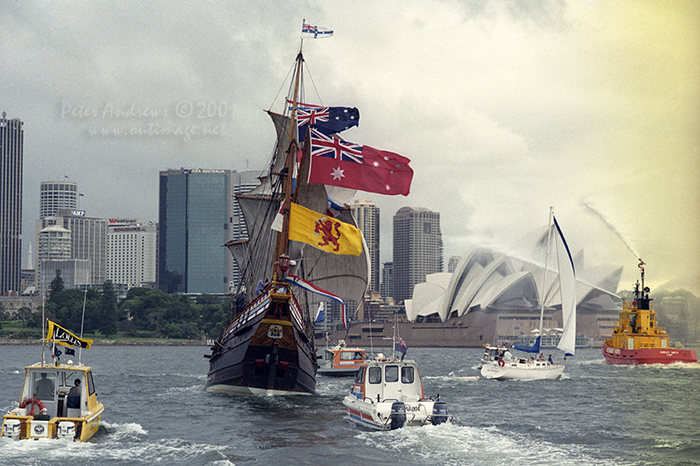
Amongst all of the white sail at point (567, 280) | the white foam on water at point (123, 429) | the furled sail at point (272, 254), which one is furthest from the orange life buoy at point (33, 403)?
the white sail at point (567, 280)

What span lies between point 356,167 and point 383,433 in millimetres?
15934

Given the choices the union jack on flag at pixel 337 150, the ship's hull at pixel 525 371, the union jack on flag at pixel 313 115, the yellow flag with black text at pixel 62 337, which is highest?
the union jack on flag at pixel 313 115

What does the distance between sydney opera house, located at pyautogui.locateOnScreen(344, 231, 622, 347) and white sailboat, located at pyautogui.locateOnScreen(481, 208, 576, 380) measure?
79.2 metres

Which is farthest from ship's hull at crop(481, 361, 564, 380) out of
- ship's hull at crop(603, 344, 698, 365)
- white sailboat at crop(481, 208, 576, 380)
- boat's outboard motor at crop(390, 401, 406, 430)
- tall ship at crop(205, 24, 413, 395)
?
boat's outboard motor at crop(390, 401, 406, 430)

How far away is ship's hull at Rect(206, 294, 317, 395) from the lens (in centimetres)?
4466

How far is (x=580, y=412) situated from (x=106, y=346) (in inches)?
5556

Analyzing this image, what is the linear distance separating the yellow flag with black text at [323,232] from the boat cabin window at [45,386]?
16491 millimetres

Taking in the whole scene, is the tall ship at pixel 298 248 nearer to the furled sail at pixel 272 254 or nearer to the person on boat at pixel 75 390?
the furled sail at pixel 272 254

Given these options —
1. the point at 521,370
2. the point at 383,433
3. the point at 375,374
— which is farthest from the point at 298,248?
the point at 521,370

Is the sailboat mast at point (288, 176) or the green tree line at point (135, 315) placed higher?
the sailboat mast at point (288, 176)

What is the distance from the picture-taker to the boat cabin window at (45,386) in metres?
28.2

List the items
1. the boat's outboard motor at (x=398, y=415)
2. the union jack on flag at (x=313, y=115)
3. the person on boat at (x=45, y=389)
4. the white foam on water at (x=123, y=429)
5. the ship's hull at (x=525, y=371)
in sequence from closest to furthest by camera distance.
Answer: the person on boat at (x=45, y=389)
the boat's outboard motor at (x=398, y=415)
the white foam on water at (x=123, y=429)
the union jack on flag at (x=313, y=115)
the ship's hull at (x=525, y=371)

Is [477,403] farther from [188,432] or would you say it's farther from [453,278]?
[453,278]

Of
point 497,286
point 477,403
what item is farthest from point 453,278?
point 477,403
